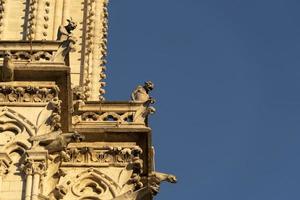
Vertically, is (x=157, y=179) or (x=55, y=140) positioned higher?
(x=55, y=140)

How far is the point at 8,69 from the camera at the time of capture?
2584 centimetres

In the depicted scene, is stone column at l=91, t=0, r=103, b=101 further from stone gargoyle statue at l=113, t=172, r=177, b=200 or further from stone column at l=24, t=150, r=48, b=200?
stone column at l=24, t=150, r=48, b=200

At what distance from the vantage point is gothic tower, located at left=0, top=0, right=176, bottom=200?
2470cm

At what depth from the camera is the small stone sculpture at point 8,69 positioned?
25.8 metres

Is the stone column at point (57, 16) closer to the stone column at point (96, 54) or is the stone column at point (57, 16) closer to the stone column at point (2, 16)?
the stone column at point (96, 54)

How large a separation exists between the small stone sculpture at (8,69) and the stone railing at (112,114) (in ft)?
7.15

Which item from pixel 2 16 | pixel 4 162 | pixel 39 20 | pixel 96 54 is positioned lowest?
pixel 4 162

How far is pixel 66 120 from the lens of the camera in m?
26.5

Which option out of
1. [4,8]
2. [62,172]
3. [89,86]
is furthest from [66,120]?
[4,8]

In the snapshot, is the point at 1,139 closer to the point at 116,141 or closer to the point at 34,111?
the point at 34,111

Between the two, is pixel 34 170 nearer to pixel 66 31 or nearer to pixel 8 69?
pixel 8 69

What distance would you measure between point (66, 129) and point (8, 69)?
60.0 inches

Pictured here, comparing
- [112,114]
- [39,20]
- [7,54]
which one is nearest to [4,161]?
[7,54]

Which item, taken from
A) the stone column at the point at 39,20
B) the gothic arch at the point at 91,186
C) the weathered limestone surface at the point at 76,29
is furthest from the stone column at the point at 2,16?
the gothic arch at the point at 91,186
